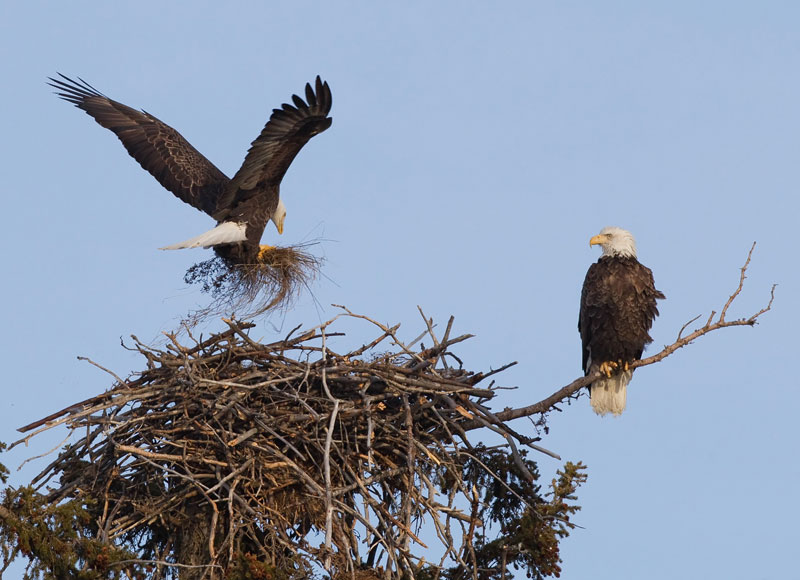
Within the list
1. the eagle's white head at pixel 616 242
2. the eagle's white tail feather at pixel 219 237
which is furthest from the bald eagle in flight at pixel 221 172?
the eagle's white head at pixel 616 242

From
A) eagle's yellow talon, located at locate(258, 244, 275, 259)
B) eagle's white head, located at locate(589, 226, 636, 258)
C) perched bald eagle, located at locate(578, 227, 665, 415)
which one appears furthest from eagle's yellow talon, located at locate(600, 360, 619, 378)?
eagle's yellow talon, located at locate(258, 244, 275, 259)

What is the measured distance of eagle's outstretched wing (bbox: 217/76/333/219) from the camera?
29.7ft

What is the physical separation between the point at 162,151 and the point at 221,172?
0.57 meters

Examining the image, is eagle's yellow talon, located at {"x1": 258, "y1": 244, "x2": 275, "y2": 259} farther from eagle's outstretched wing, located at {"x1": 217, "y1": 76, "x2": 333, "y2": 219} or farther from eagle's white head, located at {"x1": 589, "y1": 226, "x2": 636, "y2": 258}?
eagle's white head, located at {"x1": 589, "y1": 226, "x2": 636, "y2": 258}

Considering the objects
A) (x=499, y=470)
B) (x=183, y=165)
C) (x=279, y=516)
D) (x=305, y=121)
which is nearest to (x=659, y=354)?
(x=499, y=470)

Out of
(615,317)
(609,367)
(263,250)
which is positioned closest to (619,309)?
(615,317)

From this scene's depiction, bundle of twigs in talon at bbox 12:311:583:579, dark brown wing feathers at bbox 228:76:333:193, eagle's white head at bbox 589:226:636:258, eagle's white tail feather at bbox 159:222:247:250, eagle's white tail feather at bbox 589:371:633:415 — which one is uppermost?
eagle's white head at bbox 589:226:636:258

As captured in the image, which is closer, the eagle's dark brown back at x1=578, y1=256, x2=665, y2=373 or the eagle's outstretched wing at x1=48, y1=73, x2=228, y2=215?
the eagle's dark brown back at x1=578, y1=256, x2=665, y2=373

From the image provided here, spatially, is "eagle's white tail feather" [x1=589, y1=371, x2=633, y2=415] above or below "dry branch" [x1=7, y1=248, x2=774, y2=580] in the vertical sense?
above

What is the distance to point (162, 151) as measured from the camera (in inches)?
427

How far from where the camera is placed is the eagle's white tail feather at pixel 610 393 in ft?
30.6

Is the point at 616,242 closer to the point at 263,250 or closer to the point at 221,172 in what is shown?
the point at 263,250

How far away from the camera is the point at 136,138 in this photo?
11.0 metres

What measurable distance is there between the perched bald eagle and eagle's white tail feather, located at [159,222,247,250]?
269 centimetres
